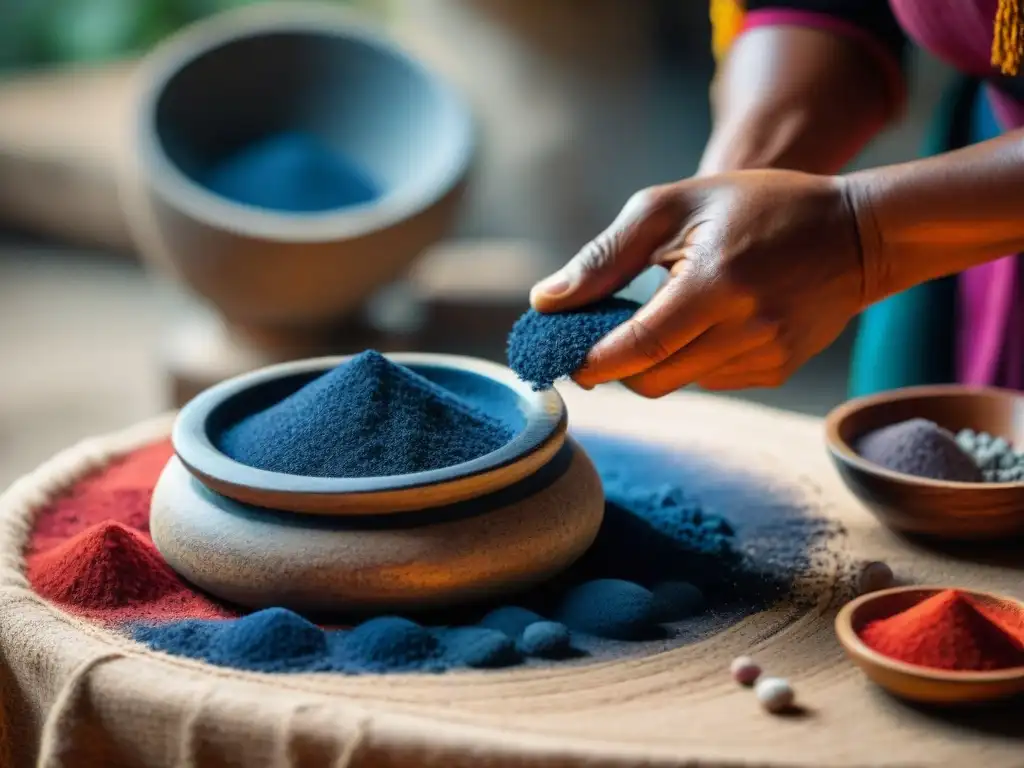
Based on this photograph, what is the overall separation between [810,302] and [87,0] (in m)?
4.20

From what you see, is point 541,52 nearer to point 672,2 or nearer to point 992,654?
point 672,2

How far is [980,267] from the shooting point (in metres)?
1.50

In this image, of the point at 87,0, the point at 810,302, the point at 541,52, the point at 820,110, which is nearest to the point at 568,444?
the point at 810,302

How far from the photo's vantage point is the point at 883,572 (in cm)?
105

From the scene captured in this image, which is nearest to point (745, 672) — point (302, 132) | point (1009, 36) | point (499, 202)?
point (1009, 36)

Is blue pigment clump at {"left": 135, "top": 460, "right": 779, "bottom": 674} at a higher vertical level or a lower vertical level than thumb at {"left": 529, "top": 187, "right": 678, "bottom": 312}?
lower

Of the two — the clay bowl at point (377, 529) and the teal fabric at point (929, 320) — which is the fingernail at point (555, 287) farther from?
the teal fabric at point (929, 320)

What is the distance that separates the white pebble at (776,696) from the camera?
33.9 inches

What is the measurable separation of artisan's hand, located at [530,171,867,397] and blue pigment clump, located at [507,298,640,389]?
0.4 inches

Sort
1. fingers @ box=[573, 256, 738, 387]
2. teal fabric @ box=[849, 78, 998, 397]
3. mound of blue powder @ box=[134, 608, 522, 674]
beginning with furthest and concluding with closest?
teal fabric @ box=[849, 78, 998, 397] → fingers @ box=[573, 256, 738, 387] → mound of blue powder @ box=[134, 608, 522, 674]

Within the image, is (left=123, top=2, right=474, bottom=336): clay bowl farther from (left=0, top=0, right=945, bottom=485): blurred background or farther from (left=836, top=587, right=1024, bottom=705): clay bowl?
(left=836, top=587, right=1024, bottom=705): clay bowl

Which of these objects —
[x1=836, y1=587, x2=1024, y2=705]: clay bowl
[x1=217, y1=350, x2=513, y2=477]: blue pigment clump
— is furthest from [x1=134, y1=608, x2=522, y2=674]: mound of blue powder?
[x1=836, y1=587, x2=1024, y2=705]: clay bowl

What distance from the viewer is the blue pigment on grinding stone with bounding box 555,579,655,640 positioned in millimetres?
965

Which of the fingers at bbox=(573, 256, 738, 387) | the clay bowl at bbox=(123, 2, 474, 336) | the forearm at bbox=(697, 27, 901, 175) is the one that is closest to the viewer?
the fingers at bbox=(573, 256, 738, 387)
